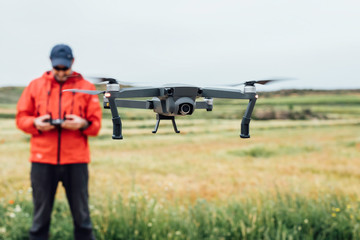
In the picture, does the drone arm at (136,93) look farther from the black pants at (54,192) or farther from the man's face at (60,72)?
the black pants at (54,192)

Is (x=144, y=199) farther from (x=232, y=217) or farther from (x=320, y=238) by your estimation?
(x=320, y=238)

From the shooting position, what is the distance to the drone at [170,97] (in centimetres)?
136

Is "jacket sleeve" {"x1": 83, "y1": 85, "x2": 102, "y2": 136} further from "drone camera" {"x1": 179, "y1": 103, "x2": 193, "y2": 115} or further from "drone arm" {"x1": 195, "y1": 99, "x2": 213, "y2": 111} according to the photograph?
"drone camera" {"x1": 179, "y1": 103, "x2": 193, "y2": 115}

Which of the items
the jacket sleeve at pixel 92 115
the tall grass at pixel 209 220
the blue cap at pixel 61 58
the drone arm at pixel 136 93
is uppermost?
the blue cap at pixel 61 58

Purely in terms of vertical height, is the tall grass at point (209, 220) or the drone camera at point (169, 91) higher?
the drone camera at point (169, 91)

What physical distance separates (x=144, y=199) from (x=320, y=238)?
18.2 feet

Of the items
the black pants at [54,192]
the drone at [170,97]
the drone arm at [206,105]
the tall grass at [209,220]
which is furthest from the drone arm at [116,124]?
the tall grass at [209,220]

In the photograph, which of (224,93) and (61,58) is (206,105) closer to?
(224,93)

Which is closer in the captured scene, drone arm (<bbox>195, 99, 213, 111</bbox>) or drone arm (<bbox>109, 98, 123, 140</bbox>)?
drone arm (<bbox>109, 98, 123, 140</bbox>)

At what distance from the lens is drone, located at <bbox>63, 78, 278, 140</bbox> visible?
1360 millimetres

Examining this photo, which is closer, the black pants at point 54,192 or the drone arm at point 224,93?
the drone arm at point 224,93

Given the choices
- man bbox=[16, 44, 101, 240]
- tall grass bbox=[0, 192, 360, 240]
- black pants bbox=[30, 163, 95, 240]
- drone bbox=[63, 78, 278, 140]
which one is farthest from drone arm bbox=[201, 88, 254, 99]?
tall grass bbox=[0, 192, 360, 240]

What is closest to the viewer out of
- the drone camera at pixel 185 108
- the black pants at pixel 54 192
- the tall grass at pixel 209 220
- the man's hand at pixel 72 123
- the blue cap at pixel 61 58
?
the drone camera at pixel 185 108

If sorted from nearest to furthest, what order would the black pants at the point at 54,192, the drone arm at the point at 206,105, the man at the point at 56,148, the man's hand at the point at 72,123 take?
Result: the drone arm at the point at 206,105 < the man's hand at the point at 72,123 < the man at the point at 56,148 < the black pants at the point at 54,192
